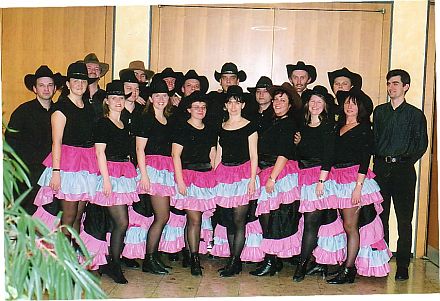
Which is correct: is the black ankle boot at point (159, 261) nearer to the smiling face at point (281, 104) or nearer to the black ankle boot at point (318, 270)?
the black ankle boot at point (318, 270)

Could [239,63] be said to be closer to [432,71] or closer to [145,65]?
[145,65]

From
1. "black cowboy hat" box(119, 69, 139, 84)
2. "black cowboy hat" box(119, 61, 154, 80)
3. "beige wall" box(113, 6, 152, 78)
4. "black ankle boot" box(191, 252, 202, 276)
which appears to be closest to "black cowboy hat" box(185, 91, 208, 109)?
"black cowboy hat" box(119, 69, 139, 84)

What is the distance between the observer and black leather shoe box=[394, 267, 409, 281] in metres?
5.54

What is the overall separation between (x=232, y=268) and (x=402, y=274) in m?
1.25

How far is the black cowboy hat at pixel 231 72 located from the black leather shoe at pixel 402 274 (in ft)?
6.30

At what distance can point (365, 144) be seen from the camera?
5168 mm

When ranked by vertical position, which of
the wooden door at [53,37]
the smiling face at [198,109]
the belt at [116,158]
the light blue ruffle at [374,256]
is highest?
the wooden door at [53,37]

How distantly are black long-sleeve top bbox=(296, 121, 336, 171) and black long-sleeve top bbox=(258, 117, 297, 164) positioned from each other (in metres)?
0.09

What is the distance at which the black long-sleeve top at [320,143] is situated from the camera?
17.1ft

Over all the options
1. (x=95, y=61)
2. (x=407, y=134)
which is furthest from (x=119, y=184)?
(x=407, y=134)

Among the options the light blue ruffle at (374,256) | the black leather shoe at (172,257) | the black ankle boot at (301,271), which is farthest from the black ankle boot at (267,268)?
the black leather shoe at (172,257)

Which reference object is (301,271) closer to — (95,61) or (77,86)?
(77,86)

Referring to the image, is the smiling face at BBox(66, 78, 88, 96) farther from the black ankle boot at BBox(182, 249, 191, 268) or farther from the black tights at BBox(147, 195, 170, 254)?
the black ankle boot at BBox(182, 249, 191, 268)

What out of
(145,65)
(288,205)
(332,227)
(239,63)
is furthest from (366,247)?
(145,65)
